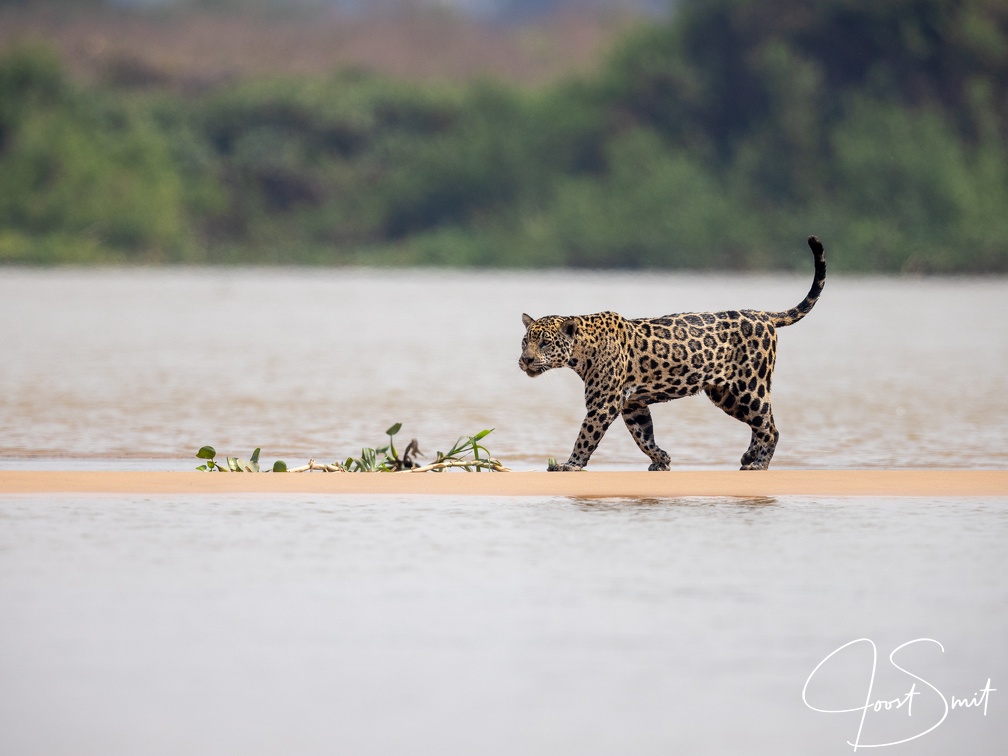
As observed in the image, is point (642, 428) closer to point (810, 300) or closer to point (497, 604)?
point (810, 300)

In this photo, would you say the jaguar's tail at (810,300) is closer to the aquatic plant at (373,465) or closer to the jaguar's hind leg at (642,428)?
the jaguar's hind leg at (642,428)

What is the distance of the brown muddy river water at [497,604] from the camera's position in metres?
5.93

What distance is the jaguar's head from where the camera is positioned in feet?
36.3

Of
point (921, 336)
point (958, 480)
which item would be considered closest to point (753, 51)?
point (921, 336)

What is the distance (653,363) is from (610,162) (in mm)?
56452

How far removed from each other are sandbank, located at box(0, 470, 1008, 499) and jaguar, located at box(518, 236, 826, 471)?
26 cm

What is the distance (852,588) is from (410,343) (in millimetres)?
20481

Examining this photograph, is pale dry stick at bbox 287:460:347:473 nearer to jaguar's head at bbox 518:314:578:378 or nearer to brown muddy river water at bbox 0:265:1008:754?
brown muddy river water at bbox 0:265:1008:754

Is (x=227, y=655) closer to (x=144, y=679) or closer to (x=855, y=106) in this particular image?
(x=144, y=679)

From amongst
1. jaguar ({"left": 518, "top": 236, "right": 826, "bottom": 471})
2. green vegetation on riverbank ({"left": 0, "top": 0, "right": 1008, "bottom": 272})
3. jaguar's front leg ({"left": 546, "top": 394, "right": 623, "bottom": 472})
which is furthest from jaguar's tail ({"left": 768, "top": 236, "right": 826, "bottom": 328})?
green vegetation on riverbank ({"left": 0, "top": 0, "right": 1008, "bottom": 272})

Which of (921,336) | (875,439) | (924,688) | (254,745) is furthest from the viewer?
(921,336)

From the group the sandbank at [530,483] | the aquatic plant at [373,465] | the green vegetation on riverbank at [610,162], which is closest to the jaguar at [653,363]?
the sandbank at [530,483]

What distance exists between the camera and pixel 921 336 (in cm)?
3011

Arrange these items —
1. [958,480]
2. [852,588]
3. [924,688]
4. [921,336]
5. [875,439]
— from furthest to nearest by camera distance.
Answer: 1. [921,336]
2. [875,439]
3. [958,480]
4. [852,588]
5. [924,688]
